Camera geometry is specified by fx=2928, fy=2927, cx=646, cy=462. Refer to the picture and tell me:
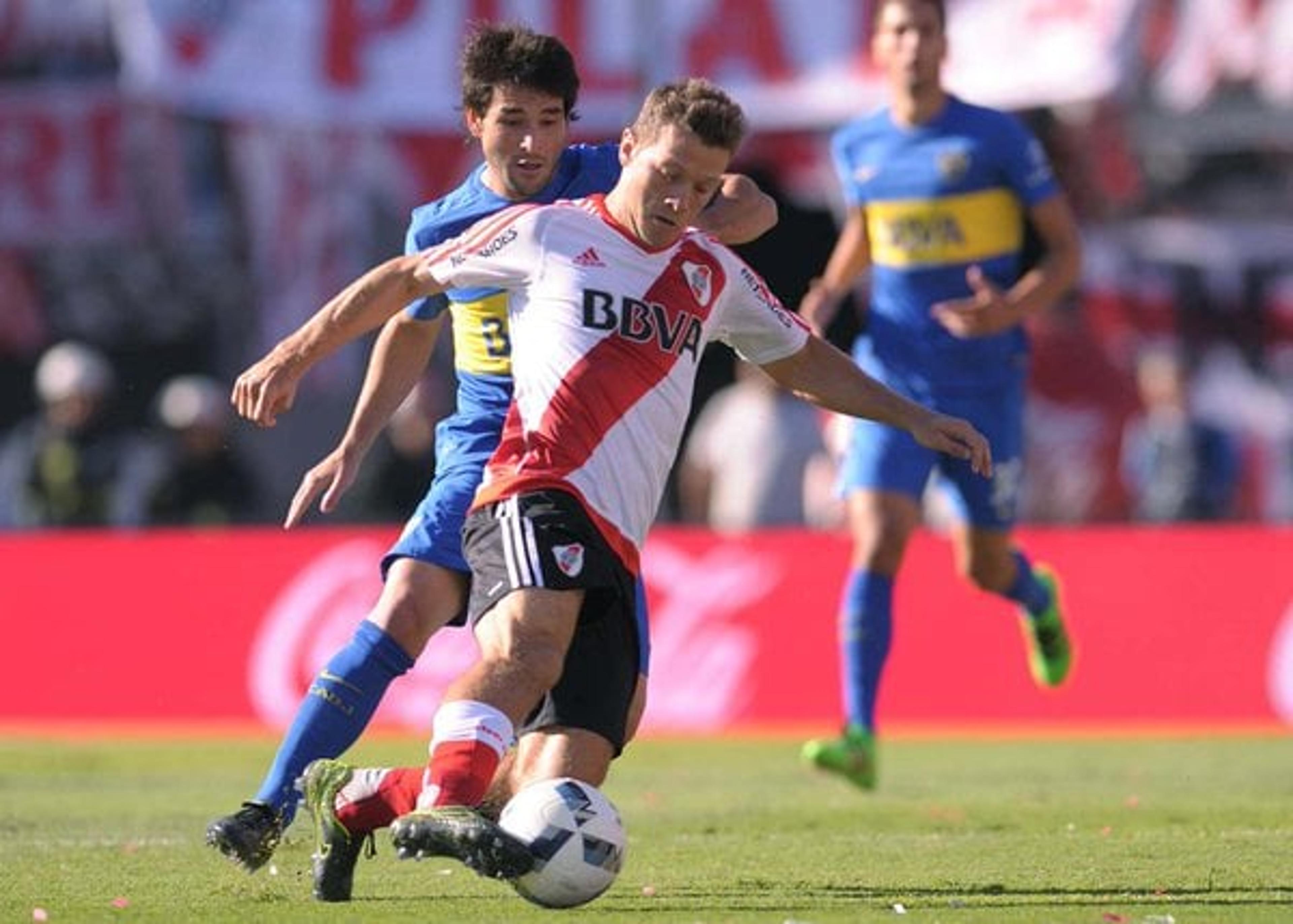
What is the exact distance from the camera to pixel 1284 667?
15.8 metres

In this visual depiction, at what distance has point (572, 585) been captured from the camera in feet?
24.4

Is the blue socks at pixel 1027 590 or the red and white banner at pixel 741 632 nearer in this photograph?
the blue socks at pixel 1027 590

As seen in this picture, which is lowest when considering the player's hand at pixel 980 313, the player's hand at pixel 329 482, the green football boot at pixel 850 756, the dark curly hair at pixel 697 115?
the green football boot at pixel 850 756

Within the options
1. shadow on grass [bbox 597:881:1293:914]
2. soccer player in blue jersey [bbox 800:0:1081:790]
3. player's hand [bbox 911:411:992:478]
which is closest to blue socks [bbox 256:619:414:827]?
shadow on grass [bbox 597:881:1293:914]

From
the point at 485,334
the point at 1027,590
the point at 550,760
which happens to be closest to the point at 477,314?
the point at 485,334

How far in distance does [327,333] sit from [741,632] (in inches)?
357

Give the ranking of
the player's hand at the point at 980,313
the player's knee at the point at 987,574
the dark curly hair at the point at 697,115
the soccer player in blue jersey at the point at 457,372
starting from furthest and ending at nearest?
the player's knee at the point at 987,574, the player's hand at the point at 980,313, the soccer player in blue jersey at the point at 457,372, the dark curly hair at the point at 697,115

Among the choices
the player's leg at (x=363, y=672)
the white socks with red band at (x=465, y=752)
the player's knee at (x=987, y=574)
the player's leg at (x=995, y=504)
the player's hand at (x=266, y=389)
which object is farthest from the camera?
→ the player's knee at (x=987, y=574)

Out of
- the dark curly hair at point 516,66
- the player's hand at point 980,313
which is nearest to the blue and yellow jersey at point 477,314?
the dark curly hair at point 516,66

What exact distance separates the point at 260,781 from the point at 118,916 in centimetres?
540

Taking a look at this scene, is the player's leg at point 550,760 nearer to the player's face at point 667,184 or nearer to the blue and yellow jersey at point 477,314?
the blue and yellow jersey at point 477,314

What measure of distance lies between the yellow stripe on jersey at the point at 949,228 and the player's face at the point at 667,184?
410 cm

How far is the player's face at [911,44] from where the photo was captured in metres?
11.5

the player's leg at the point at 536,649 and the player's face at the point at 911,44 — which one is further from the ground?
the player's face at the point at 911,44
